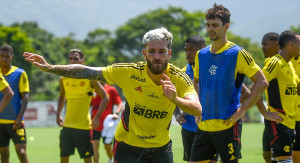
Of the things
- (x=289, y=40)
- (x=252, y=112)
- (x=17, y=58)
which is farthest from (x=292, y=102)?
(x=17, y=58)

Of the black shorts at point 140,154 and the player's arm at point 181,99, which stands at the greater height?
the player's arm at point 181,99

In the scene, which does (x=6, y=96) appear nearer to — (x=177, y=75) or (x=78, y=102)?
(x=78, y=102)

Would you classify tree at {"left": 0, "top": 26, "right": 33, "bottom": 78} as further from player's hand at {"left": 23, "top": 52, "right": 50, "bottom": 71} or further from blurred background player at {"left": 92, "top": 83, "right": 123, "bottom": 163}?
player's hand at {"left": 23, "top": 52, "right": 50, "bottom": 71}

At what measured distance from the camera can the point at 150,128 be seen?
18.9 feet

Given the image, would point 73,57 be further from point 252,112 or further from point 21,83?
point 252,112

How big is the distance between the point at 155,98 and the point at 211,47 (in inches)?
62.0

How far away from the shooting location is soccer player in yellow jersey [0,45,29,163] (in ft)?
32.3

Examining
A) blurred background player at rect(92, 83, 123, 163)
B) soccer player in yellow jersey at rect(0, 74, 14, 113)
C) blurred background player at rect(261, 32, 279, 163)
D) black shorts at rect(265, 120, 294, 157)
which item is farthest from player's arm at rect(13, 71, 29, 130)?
black shorts at rect(265, 120, 294, 157)

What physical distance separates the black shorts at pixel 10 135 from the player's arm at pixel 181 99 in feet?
17.5

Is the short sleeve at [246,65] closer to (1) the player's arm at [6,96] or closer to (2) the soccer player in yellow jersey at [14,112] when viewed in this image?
(1) the player's arm at [6,96]

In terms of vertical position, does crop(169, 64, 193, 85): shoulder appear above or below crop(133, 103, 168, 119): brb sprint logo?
above

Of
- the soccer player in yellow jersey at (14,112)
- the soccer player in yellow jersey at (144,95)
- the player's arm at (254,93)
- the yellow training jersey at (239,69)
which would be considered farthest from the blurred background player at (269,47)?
the soccer player in yellow jersey at (14,112)

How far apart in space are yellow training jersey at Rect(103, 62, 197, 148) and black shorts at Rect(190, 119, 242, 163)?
1043mm

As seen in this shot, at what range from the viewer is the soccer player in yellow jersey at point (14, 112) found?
9.84 meters
